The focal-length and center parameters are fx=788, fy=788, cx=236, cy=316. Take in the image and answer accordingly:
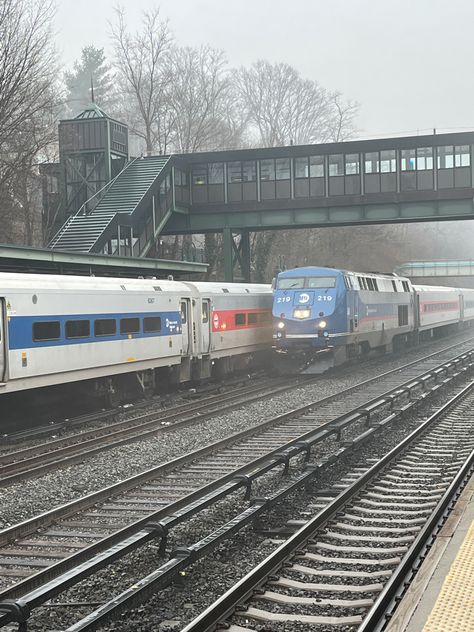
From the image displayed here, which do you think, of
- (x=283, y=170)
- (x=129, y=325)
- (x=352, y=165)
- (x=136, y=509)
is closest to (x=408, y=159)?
(x=352, y=165)

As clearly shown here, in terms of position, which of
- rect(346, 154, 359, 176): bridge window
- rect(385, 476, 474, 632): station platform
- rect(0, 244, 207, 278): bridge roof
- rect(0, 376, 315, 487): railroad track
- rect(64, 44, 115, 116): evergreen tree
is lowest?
rect(0, 376, 315, 487): railroad track

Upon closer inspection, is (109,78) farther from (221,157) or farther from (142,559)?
(142,559)

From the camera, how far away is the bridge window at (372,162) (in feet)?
127

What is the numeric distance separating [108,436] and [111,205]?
2504 centimetres

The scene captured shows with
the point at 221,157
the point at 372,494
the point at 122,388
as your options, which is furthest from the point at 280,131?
the point at 372,494

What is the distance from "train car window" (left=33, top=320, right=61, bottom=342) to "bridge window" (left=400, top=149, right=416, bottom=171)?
2617 cm

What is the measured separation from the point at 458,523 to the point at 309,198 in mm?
32219

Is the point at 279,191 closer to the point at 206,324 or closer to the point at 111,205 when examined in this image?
the point at 111,205

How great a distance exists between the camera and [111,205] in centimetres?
3841

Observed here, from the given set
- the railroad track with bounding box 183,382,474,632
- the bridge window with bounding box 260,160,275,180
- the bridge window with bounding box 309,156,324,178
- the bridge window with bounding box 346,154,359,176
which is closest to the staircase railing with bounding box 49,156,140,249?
the bridge window with bounding box 260,160,275,180

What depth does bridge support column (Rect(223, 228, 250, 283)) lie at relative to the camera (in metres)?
40.2

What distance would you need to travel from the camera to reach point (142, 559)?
312 inches

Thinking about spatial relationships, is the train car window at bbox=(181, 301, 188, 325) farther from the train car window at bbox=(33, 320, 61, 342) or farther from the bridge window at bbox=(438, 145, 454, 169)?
the bridge window at bbox=(438, 145, 454, 169)

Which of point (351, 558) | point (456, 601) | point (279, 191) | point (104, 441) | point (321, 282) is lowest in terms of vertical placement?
point (351, 558)
